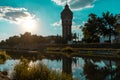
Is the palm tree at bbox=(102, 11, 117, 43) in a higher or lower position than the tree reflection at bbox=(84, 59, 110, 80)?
higher

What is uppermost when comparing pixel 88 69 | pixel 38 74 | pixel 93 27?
pixel 93 27

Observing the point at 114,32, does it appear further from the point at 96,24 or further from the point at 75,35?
the point at 75,35

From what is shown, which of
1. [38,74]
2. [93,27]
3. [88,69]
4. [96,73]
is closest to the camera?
[38,74]

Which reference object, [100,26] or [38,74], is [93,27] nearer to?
[100,26]

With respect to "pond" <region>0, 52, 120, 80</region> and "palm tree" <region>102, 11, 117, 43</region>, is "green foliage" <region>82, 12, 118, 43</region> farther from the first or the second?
"pond" <region>0, 52, 120, 80</region>

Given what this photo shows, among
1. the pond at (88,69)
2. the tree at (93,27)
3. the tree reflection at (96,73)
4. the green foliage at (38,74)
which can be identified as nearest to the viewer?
the green foliage at (38,74)

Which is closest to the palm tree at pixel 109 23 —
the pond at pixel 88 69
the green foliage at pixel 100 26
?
the green foliage at pixel 100 26

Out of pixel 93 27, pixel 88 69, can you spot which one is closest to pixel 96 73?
pixel 88 69

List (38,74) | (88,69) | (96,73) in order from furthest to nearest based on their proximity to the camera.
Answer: (88,69), (96,73), (38,74)

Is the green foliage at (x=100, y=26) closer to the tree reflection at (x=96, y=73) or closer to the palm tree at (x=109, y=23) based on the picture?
the palm tree at (x=109, y=23)

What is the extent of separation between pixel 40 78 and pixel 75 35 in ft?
517

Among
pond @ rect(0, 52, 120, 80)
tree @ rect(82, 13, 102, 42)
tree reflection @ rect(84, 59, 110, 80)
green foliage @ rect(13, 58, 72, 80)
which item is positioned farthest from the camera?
tree @ rect(82, 13, 102, 42)

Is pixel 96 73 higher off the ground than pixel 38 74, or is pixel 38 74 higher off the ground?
pixel 38 74

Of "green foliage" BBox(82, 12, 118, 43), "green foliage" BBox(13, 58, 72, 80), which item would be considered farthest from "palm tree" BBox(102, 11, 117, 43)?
"green foliage" BBox(13, 58, 72, 80)
